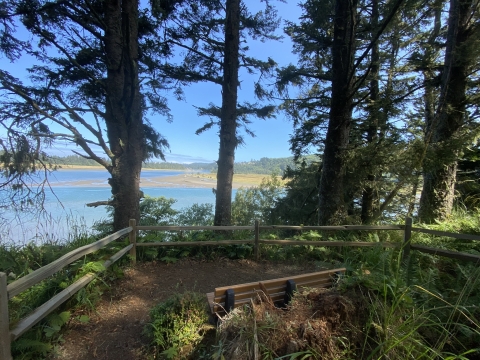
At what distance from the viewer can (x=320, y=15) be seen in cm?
597

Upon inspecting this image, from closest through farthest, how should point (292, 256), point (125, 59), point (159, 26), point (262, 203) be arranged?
point (125, 59), point (292, 256), point (159, 26), point (262, 203)

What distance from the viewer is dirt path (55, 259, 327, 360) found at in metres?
2.47

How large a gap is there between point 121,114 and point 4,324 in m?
4.29

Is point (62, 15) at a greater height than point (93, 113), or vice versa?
point (62, 15)

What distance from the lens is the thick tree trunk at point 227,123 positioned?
7.34 meters

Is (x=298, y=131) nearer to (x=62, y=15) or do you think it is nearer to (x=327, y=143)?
(x=327, y=143)

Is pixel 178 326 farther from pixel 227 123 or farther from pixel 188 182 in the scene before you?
pixel 188 182

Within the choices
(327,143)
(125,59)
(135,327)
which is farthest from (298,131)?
(135,327)

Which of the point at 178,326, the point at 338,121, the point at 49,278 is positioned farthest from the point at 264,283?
the point at 338,121

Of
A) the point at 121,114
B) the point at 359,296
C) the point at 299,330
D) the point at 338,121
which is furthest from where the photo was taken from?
the point at 338,121

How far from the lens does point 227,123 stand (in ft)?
24.2

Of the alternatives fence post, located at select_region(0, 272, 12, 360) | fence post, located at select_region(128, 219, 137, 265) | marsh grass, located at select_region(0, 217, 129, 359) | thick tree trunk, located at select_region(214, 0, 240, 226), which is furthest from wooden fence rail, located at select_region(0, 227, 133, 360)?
thick tree trunk, located at select_region(214, 0, 240, 226)

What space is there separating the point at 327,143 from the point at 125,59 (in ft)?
16.3

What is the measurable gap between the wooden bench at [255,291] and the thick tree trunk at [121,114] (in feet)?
13.0
